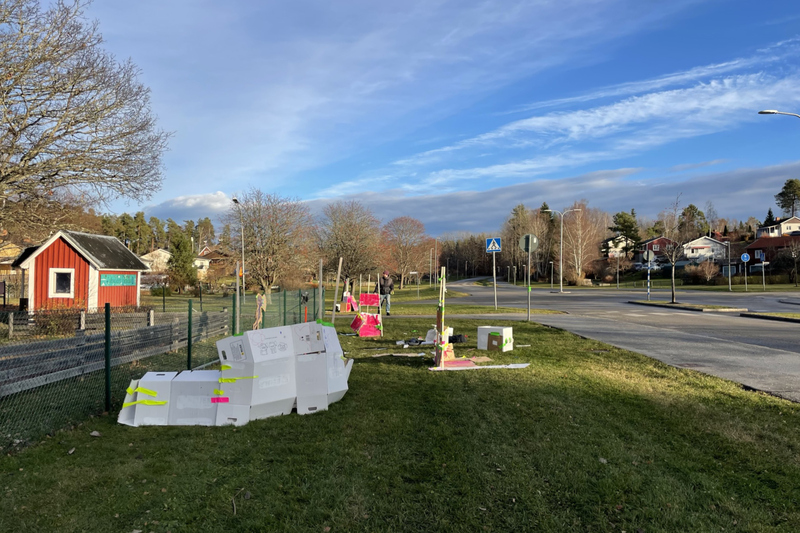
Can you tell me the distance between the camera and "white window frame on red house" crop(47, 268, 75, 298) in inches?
897

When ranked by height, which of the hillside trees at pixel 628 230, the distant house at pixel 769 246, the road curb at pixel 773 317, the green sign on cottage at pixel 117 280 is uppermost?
the hillside trees at pixel 628 230

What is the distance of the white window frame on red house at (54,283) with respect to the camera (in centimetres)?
2278

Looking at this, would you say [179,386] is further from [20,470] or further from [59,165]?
[59,165]

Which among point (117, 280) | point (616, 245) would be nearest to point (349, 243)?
point (117, 280)

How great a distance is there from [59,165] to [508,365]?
1345cm

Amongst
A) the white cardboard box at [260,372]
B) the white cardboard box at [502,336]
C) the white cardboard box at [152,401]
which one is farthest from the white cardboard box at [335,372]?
the white cardboard box at [502,336]

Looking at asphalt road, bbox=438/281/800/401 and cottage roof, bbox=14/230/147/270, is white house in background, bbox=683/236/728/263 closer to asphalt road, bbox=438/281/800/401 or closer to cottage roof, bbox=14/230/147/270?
asphalt road, bbox=438/281/800/401

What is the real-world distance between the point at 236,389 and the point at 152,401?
1018mm

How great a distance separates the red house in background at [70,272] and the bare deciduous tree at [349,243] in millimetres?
16616

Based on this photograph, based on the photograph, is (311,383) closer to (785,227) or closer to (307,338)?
(307,338)

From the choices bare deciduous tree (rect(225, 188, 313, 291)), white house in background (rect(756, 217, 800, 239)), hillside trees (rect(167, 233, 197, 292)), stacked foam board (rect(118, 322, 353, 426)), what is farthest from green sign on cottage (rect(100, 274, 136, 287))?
white house in background (rect(756, 217, 800, 239))

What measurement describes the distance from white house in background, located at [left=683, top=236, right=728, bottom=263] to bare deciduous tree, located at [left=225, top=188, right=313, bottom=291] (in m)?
75.8

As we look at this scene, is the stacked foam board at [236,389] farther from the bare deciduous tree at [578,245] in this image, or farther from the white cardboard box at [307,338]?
the bare deciduous tree at [578,245]

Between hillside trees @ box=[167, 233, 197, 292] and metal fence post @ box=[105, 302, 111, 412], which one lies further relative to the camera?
hillside trees @ box=[167, 233, 197, 292]
